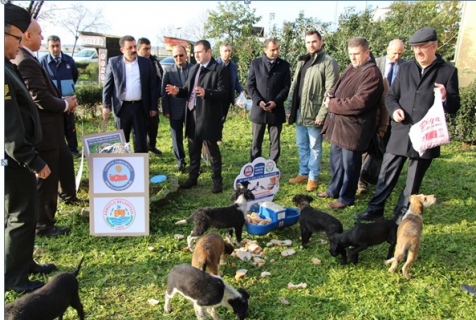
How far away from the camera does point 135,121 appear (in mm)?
6566

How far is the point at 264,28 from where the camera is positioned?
13195 millimetres

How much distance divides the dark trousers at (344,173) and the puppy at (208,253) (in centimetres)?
250

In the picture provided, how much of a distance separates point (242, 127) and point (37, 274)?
26.3 feet

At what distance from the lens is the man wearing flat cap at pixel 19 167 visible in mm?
3180

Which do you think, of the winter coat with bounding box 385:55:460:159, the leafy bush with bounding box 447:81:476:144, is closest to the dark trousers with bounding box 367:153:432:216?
the winter coat with bounding box 385:55:460:159

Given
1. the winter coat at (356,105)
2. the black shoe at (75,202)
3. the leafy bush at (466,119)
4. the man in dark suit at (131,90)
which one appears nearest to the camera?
the winter coat at (356,105)

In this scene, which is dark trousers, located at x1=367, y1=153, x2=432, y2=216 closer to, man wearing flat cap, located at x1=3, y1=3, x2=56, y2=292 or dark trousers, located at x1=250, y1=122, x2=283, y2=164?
dark trousers, located at x1=250, y1=122, x2=283, y2=164

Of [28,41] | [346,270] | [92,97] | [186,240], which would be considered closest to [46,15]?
[92,97]

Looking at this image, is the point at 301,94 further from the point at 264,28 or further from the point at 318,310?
the point at 264,28

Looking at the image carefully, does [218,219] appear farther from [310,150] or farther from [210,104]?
[310,150]

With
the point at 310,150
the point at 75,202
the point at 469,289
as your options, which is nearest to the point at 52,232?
the point at 75,202

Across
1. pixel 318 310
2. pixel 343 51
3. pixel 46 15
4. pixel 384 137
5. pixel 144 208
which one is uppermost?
pixel 46 15

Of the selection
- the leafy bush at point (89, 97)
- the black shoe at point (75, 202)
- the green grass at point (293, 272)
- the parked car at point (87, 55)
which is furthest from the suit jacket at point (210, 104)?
the parked car at point (87, 55)

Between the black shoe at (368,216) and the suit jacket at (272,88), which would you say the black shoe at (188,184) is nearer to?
the suit jacket at (272,88)
